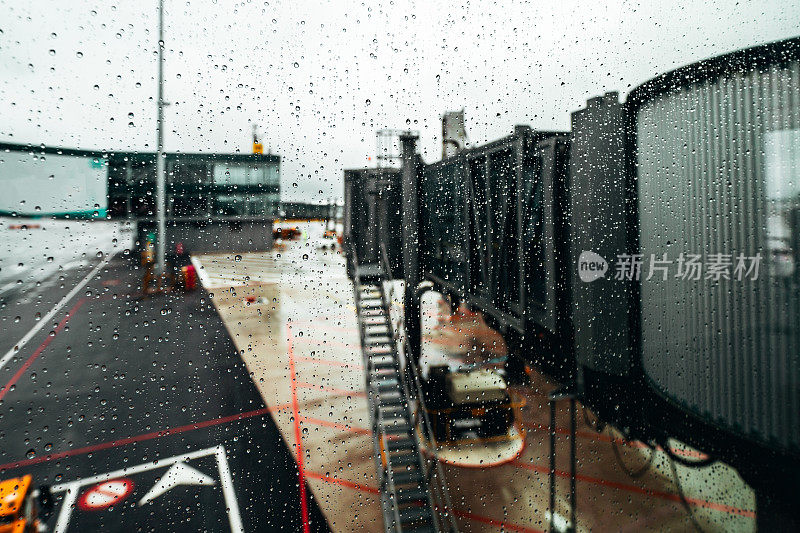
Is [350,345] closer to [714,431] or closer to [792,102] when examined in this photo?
[714,431]

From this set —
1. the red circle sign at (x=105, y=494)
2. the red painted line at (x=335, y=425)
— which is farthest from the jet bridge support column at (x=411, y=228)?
the red circle sign at (x=105, y=494)

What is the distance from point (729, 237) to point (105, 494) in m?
6.08

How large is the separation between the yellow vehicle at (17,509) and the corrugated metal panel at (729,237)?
4.76 meters

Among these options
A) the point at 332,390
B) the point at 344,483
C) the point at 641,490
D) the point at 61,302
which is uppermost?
the point at 61,302

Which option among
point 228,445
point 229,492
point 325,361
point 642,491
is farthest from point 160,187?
point 325,361

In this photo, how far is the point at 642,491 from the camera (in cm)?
450

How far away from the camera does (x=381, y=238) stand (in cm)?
515

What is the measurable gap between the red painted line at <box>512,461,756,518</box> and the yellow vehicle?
16.0 ft

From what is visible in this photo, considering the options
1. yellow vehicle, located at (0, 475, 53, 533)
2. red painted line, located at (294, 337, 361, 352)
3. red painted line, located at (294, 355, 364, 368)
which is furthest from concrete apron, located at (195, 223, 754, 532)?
red painted line, located at (294, 337, 361, 352)

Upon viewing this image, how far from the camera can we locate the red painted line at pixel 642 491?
434cm

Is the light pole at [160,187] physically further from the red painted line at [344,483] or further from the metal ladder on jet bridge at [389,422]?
the red painted line at [344,483]

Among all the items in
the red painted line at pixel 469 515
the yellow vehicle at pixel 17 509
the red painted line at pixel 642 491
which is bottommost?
the red painted line at pixel 642 491

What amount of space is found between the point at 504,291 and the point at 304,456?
11.7 ft

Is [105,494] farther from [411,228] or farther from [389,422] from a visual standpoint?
[411,228]
